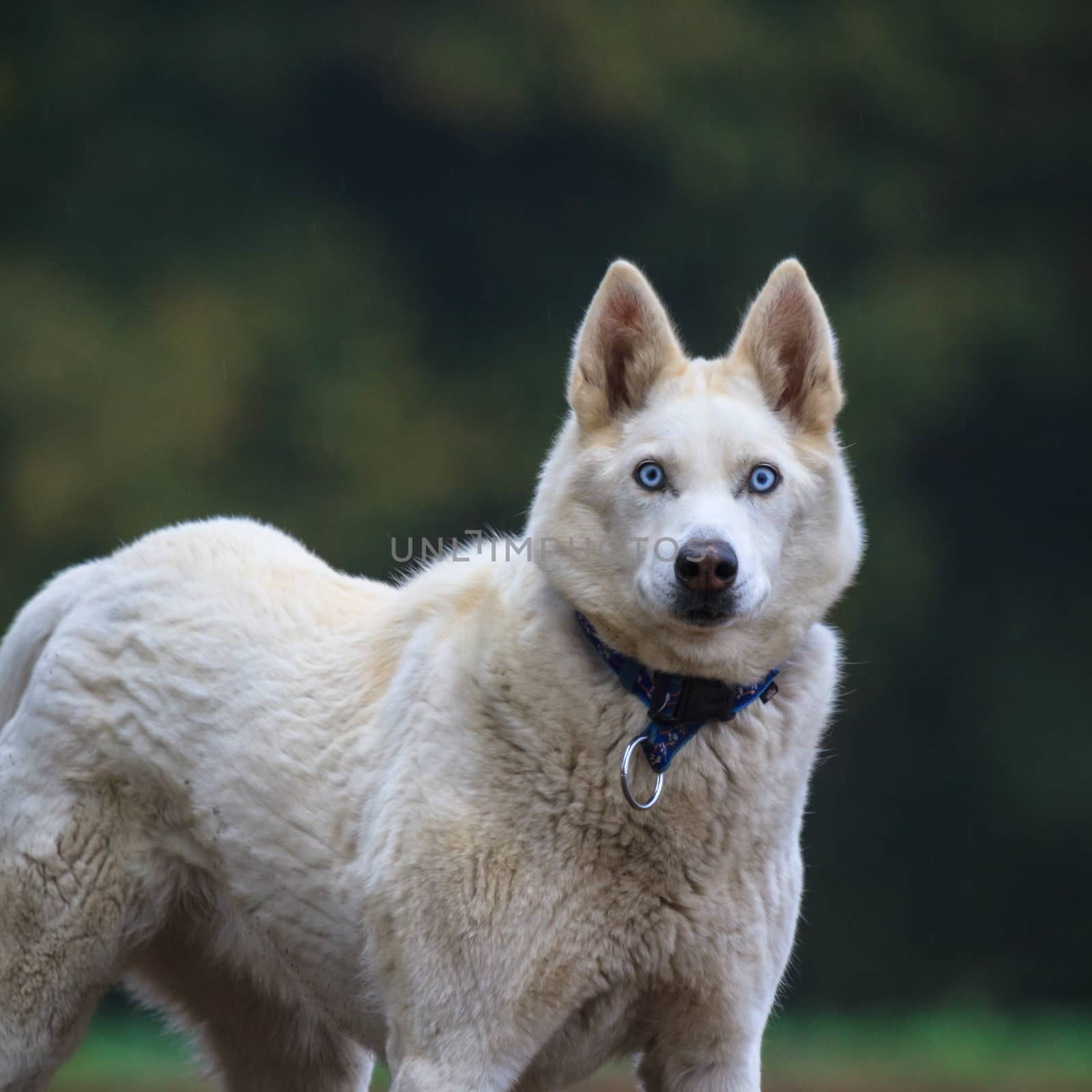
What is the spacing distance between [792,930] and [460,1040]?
0.59 meters

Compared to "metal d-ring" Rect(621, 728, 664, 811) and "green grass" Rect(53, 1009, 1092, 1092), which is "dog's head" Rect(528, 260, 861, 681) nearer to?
"metal d-ring" Rect(621, 728, 664, 811)

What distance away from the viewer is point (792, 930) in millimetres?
2707

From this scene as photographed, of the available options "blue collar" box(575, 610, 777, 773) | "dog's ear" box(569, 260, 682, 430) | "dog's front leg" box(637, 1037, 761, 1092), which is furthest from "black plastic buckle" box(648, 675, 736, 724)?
"dog's front leg" box(637, 1037, 761, 1092)

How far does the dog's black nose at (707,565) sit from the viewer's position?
2387 mm

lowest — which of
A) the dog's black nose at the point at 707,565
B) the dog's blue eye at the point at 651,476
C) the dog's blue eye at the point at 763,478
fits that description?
the dog's black nose at the point at 707,565

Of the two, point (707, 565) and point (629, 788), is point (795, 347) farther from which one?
point (629, 788)

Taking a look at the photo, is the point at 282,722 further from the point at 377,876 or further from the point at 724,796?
the point at 724,796

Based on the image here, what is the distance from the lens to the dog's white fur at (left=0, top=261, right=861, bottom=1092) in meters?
2.53

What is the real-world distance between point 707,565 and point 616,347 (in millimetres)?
515

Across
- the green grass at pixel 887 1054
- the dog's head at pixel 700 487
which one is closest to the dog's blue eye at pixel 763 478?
the dog's head at pixel 700 487

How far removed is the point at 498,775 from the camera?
102 inches

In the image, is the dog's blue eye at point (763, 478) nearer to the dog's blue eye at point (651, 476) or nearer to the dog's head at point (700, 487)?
the dog's head at point (700, 487)

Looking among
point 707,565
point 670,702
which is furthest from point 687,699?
point 707,565

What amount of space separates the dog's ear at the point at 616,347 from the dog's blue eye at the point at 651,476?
166 mm
